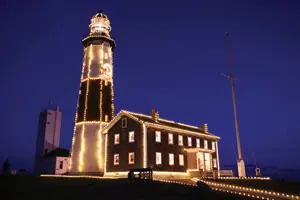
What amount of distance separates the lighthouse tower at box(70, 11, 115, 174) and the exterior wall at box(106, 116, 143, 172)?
3.28 m

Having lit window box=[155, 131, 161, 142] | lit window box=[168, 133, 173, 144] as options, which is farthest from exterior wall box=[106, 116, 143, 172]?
lit window box=[168, 133, 173, 144]

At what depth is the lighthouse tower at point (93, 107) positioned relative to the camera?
41.1m

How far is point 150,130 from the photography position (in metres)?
35.2

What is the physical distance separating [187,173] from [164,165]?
14.1 feet

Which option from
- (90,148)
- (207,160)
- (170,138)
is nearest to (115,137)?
(90,148)

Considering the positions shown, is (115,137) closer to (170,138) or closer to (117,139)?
(117,139)

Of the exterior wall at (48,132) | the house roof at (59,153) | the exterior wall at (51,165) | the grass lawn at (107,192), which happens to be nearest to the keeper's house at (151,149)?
the grass lawn at (107,192)

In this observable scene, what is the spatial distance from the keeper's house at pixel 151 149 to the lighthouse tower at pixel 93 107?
9.79ft

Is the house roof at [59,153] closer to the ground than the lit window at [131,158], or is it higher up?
higher up

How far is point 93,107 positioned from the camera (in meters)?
42.0

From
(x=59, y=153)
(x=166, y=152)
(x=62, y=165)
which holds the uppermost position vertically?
(x=59, y=153)

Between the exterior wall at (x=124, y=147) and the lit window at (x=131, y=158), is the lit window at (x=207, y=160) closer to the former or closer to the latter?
the exterior wall at (x=124, y=147)

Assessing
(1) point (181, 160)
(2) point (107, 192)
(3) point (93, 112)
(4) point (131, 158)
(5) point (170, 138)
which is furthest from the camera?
(3) point (93, 112)

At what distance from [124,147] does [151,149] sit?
3608mm
